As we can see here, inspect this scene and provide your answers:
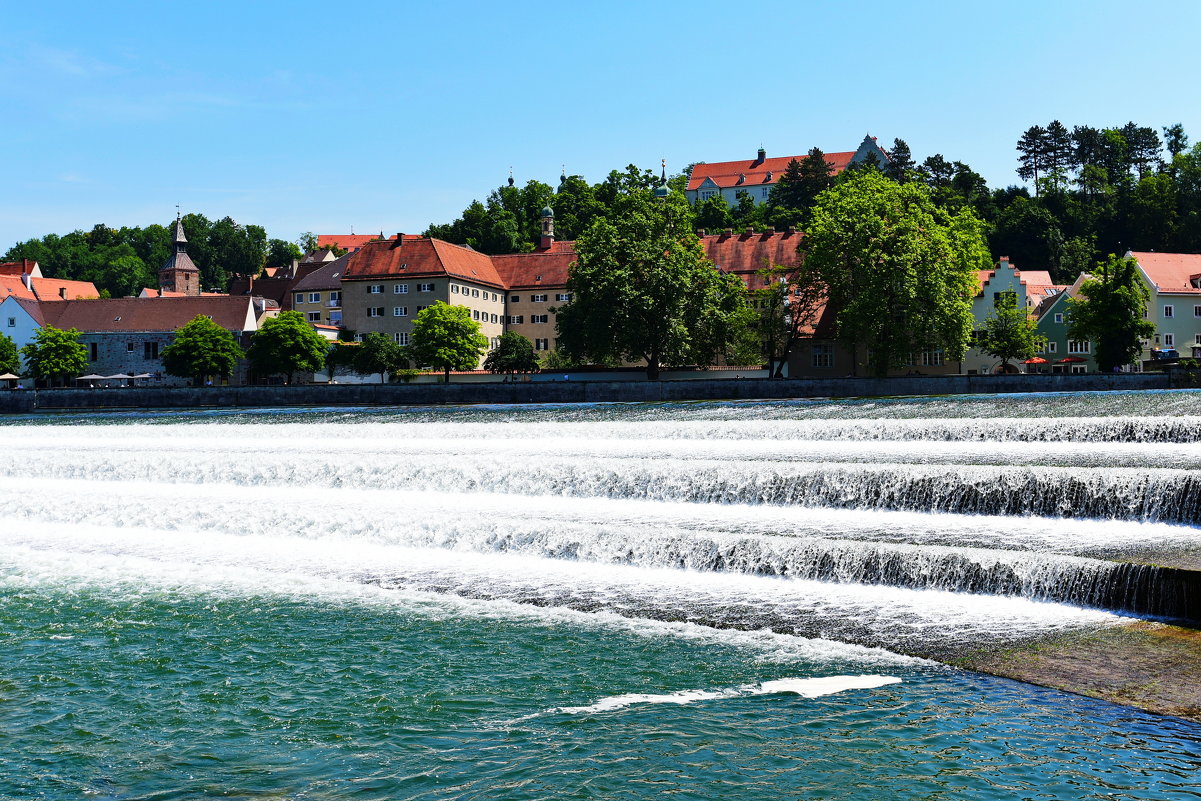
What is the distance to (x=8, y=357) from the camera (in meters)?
86.0

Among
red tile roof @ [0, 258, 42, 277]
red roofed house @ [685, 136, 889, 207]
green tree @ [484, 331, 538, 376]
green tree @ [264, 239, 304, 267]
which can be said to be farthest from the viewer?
green tree @ [264, 239, 304, 267]

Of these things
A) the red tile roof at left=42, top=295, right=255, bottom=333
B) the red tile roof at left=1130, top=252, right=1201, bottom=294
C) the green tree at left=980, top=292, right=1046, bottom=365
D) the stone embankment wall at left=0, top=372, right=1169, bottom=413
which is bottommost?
the stone embankment wall at left=0, top=372, right=1169, bottom=413

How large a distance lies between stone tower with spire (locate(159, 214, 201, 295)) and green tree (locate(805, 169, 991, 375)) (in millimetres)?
108664

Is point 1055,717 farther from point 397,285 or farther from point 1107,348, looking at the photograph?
point 397,285

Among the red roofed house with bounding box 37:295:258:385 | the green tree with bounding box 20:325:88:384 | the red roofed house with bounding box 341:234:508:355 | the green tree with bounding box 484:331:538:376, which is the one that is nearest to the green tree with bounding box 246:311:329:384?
the red roofed house with bounding box 37:295:258:385

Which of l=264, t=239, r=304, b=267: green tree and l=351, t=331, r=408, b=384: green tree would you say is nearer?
l=351, t=331, r=408, b=384: green tree

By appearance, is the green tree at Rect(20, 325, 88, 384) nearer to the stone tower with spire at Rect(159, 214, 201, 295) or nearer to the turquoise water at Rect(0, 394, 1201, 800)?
the stone tower with spire at Rect(159, 214, 201, 295)

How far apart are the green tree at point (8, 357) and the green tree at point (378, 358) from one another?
2987cm

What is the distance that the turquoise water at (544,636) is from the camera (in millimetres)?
7980

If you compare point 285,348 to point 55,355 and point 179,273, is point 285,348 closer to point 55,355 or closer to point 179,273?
point 55,355

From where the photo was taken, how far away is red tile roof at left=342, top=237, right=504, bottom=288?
89062 mm

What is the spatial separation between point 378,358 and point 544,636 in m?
67.2

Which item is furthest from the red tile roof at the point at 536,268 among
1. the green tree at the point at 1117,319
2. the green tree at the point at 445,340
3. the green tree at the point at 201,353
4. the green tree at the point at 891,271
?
the green tree at the point at 1117,319

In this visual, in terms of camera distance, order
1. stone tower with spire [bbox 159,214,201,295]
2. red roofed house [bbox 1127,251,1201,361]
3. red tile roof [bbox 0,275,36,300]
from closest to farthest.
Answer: red roofed house [bbox 1127,251,1201,361] < red tile roof [bbox 0,275,36,300] < stone tower with spire [bbox 159,214,201,295]
